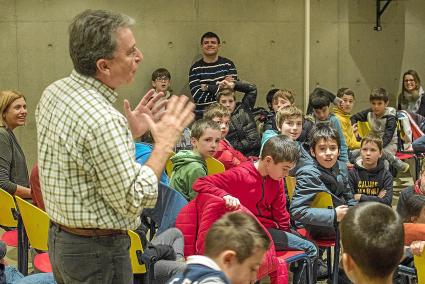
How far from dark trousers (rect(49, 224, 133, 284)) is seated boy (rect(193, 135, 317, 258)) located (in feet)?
4.90

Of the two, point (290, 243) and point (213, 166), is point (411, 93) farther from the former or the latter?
point (290, 243)

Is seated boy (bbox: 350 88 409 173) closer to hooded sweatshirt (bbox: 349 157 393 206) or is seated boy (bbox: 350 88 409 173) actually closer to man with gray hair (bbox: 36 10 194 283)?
hooded sweatshirt (bbox: 349 157 393 206)

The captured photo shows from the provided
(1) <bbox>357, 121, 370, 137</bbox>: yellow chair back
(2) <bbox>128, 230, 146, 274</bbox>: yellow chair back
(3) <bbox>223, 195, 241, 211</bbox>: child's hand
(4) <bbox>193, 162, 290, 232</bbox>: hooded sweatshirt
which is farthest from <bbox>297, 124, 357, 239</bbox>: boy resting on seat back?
(1) <bbox>357, 121, 370, 137</bbox>: yellow chair back

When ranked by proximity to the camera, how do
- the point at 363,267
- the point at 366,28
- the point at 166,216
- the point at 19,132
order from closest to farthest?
1. the point at 363,267
2. the point at 166,216
3. the point at 19,132
4. the point at 366,28

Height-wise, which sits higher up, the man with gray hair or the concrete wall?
the concrete wall

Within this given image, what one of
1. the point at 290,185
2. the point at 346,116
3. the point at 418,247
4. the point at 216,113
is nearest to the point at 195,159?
the point at 290,185

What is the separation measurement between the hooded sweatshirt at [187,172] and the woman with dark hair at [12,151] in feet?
3.38

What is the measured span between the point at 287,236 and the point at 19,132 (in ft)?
15.6

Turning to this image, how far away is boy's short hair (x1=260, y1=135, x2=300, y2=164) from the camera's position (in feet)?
11.9

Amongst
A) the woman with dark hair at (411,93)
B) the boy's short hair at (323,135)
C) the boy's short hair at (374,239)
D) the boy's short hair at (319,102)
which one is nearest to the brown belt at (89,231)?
the boy's short hair at (374,239)

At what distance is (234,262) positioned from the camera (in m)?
2.03

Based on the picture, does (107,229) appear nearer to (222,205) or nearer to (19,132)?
(222,205)

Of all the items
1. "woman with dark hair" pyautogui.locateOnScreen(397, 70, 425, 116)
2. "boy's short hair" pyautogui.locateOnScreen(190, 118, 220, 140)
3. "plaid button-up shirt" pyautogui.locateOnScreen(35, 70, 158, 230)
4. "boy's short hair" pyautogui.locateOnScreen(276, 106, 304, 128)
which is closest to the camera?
"plaid button-up shirt" pyautogui.locateOnScreen(35, 70, 158, 230)

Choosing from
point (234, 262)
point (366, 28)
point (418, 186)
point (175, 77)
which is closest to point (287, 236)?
point (418, 186)
